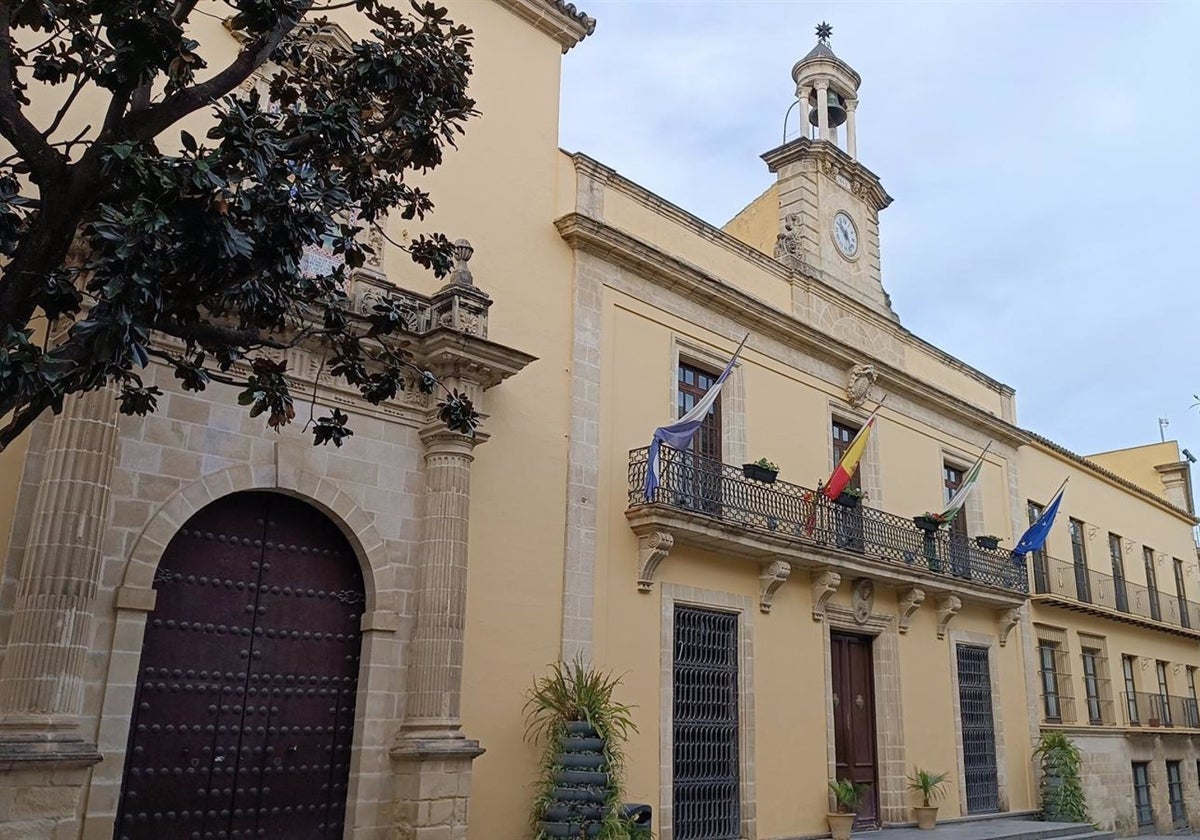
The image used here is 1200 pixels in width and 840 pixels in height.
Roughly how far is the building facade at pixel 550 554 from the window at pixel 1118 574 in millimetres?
3277

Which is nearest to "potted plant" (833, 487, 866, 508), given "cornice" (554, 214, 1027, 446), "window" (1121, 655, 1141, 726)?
"cornice" (554, 214, 1027, 446)

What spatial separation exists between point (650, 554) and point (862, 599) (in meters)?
4.33

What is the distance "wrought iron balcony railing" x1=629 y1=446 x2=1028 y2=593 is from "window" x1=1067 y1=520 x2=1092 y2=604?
3884 millimetres

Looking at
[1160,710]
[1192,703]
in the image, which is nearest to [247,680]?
[1160,710]

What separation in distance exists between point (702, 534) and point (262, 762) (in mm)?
5280

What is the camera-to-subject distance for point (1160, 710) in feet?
70.6

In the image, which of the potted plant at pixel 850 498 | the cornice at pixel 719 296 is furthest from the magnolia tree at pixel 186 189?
the potted plant at pixel 850 498

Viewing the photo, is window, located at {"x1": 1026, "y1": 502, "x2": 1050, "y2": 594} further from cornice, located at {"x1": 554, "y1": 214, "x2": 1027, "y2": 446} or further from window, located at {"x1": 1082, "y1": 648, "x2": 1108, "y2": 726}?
cornice, located at {"x1": 554, "y1": 214, "x2": 1027, "y2": 446}

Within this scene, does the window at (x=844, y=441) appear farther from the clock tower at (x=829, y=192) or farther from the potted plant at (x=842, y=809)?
the potted plant at (x=842, y=809)

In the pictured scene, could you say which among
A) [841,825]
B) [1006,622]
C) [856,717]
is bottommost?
[841,825]

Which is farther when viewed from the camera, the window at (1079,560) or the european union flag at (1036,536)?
the window at (1079,560)

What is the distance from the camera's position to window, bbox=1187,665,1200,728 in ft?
75.8

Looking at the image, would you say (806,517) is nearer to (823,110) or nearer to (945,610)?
(945,610)

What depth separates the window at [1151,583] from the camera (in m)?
22.8
